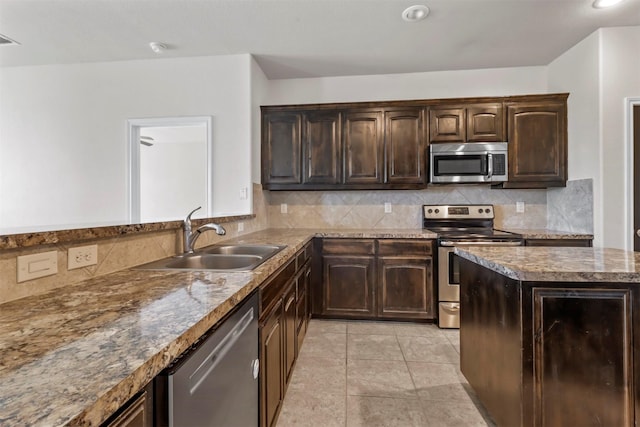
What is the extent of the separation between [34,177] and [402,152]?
13.2ft

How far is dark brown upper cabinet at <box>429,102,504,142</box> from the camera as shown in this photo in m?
3.07

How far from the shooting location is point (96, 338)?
25.5 inches

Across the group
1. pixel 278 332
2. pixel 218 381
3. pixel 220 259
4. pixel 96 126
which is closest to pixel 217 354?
pixel 218 381

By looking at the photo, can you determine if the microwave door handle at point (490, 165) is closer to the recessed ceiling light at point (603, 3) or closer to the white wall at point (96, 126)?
the recessed ceiling light at point (603, 3)

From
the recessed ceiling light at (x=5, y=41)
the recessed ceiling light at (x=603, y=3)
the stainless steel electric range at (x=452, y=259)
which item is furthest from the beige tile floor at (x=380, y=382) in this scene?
the recessed ceiling light at (x=5, y=41)

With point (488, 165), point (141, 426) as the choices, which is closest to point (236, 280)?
point (141, 426)

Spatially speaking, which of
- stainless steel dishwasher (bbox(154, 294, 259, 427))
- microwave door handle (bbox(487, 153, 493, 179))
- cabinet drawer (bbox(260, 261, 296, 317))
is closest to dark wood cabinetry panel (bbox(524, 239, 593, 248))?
microwave door handle (bbox(487, 153, 493, 179))

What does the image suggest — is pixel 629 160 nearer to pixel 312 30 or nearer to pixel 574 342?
pixel 574 342

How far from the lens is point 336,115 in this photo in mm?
3232

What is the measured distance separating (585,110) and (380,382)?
3.04 m

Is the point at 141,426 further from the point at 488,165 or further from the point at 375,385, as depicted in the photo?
the point at 488,165

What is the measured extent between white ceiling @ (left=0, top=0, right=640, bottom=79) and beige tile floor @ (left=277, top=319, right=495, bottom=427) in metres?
2.69

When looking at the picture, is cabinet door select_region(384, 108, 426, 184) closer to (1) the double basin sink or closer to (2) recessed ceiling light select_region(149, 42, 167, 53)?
(1) the double basin sink

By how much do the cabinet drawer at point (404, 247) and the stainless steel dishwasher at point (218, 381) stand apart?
196 cm
